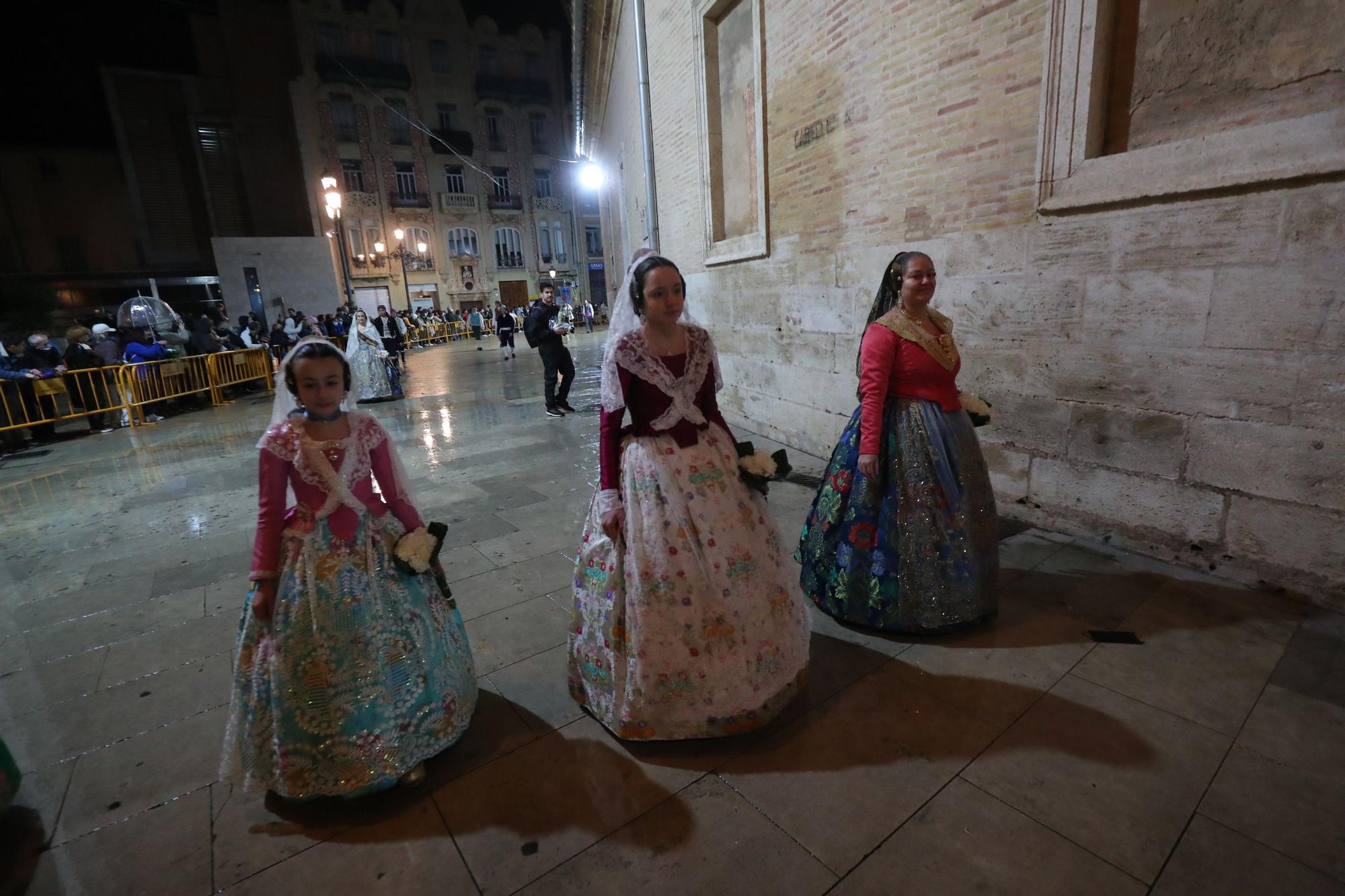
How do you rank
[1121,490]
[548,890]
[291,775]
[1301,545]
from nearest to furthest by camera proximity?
1. [548,890]
2. [291,775]
3. [1301,545]
4. [1121,490]

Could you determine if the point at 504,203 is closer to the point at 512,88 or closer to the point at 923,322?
the point at 512,88

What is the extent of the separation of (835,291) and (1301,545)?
12.8ft

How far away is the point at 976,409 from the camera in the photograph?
3.50 metres

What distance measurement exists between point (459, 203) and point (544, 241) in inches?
223

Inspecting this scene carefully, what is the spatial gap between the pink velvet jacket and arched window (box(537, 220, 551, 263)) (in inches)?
1557

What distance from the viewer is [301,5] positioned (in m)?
32.7

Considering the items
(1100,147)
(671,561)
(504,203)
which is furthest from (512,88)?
(671,561)

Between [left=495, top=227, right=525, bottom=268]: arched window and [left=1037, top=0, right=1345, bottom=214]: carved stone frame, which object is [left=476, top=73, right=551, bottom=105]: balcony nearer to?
[left=495, top=227, right=525, bottom=268]: arched window

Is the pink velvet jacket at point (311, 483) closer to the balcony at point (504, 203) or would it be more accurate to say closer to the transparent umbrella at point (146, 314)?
the transparent umbrella at point (146, 314)

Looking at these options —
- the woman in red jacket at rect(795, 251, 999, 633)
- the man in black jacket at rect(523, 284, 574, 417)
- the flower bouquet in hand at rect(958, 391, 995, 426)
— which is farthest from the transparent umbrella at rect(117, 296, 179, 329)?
the flower bouquet in hand at rect(958, 391, 995, 426)

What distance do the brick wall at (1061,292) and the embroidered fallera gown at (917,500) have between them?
145 centimetres

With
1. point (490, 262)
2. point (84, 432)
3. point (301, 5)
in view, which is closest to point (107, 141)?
point (301, 5)

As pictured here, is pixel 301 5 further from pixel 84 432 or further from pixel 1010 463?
pixel 1010 463

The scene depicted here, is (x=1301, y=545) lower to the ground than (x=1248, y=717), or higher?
higher
